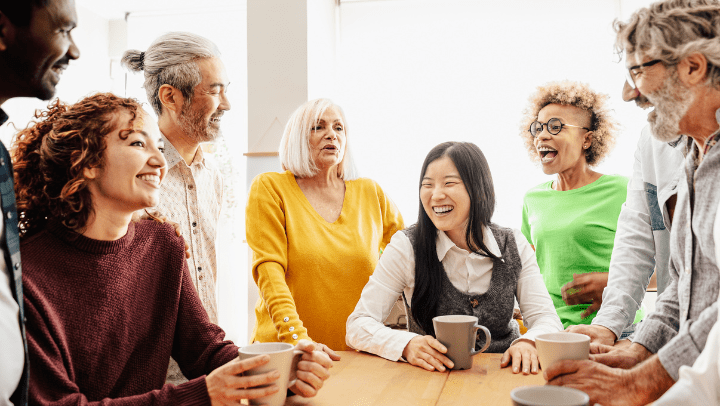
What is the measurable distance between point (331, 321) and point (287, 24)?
88.1 inches

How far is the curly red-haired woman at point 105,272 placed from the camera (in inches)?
43.2

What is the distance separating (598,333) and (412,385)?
616 mm

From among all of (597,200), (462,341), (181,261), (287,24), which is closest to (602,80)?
(597,200)

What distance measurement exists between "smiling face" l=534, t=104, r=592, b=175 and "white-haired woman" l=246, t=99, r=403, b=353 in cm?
80

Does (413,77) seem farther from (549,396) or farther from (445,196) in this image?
(549,396)

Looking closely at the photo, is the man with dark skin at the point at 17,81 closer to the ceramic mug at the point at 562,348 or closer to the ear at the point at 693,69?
the ceramic mug at the point at 562,348

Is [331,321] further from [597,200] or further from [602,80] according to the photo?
[602,80]

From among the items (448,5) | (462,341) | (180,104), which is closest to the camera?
(462,341)

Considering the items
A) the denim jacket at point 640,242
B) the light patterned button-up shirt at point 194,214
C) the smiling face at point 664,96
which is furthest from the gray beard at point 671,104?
the light patterned button-up shirt at point 194,214

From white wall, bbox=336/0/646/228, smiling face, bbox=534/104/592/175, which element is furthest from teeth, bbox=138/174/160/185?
white wall, bbox=336/0/646/228

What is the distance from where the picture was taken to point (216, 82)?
2037 millimetres

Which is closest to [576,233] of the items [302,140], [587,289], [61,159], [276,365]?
[587,289]

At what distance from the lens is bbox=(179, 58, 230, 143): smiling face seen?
1.99 m

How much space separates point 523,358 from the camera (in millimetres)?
1347
